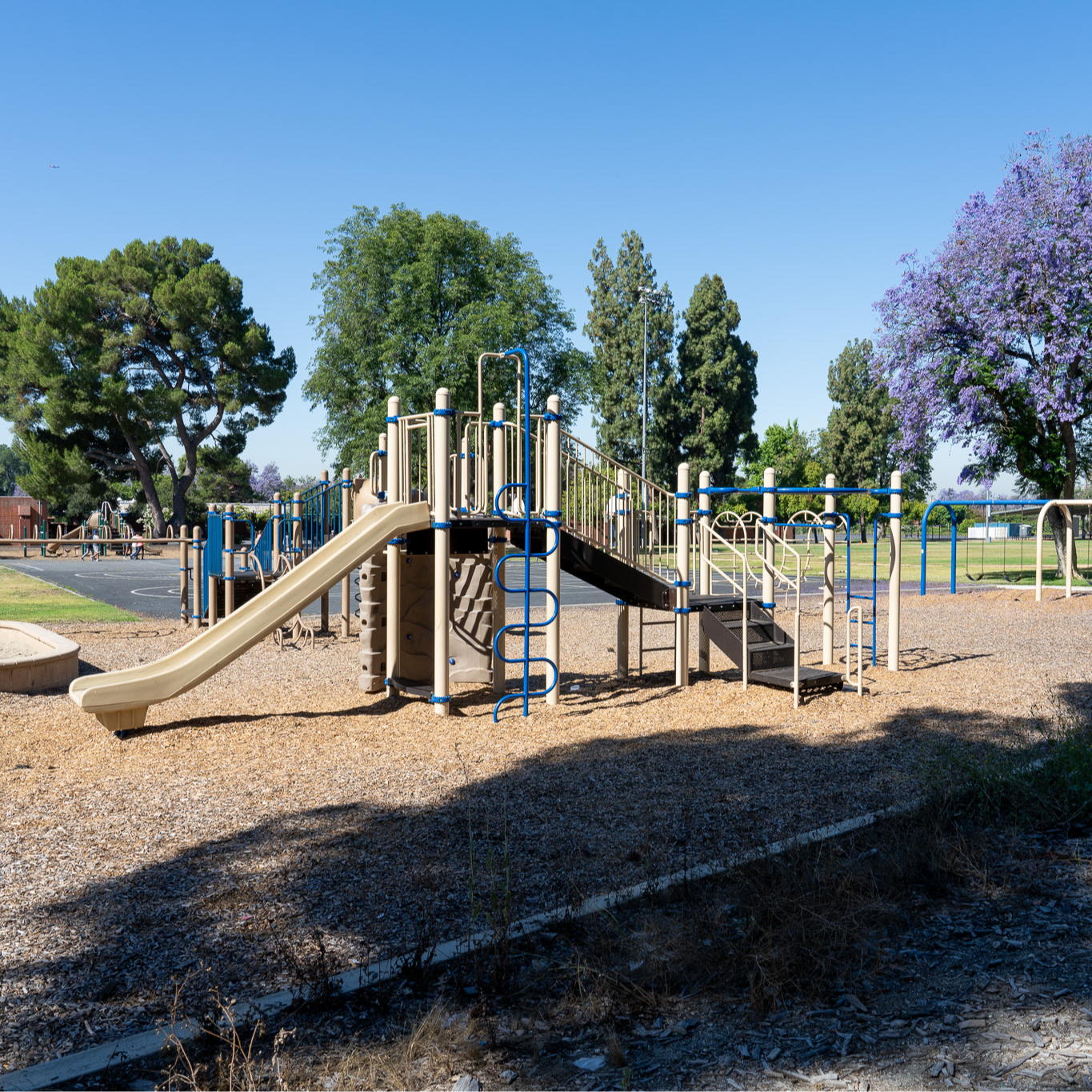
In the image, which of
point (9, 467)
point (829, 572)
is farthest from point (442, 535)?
point (9, 467)

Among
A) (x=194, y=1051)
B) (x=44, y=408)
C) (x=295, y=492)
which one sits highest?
(x=44, y=408)

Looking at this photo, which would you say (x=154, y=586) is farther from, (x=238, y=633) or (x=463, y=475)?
(x=238, y=633)

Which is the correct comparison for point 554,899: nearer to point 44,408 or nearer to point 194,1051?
point 194,1051

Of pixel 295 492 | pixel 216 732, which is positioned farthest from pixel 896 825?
pixel 295 492

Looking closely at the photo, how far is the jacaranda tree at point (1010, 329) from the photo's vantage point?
83.6ft

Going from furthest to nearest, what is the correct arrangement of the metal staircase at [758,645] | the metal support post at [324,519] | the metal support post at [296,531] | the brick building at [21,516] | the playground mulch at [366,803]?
1. the brick building at [21,516]
2. the metal support post at [296,531]
3. the metal support post at [324,519]
4. the metal staircase at [758,645]
5. the playground mulch at [366,803]

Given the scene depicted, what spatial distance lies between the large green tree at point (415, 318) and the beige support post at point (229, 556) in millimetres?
30480

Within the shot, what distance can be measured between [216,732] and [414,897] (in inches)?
Result: 174

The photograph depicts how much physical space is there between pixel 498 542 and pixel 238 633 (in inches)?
104

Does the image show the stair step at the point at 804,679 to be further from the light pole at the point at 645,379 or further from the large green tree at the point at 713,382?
the large green tree at the point at 713,382

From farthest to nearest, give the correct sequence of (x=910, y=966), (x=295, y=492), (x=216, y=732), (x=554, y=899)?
(x=295, y=492) < (x=216, y=732) < (x=554, y=899) < (x=910, y=966)

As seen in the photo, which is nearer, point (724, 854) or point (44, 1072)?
point (44, 1072)

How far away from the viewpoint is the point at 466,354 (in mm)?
45719

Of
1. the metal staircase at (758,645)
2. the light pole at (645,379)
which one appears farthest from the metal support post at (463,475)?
the light pole at (645,379)
